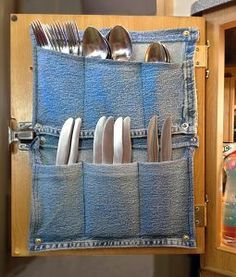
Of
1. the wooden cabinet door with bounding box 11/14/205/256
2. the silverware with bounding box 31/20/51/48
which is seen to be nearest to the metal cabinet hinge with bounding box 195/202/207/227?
the wooden cabinet door with bounding box 11/14/205/256

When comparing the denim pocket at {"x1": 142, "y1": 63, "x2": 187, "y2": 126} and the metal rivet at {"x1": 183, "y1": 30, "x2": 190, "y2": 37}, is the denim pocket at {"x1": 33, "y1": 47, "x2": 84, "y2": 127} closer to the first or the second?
the denim pocket at {"x1": 142, "y1": 63, "x2": 187, "y2": 126}

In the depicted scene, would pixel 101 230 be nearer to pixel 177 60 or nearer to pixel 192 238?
pixel 192 238

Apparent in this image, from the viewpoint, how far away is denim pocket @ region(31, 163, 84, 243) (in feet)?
2.30

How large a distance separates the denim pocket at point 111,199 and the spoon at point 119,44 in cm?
25

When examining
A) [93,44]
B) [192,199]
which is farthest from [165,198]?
[93,44]

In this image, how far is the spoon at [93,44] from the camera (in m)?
0.72

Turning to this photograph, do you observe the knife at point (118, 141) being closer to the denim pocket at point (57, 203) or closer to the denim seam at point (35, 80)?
the denim pocket at point (57, 203)

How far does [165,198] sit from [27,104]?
0.39 metres

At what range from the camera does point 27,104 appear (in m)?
0.75

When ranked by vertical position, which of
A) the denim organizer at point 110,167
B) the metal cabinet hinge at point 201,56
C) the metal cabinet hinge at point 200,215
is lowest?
the metal cabinet hinge at point 200,215

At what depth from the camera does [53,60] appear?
0.71 metres

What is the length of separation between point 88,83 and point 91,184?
0.76 feet

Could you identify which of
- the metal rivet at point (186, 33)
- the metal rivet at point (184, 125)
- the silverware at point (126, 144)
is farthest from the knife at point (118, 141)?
the metal rivet at point (186, 33)

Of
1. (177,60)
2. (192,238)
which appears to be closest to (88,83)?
(177,60)
